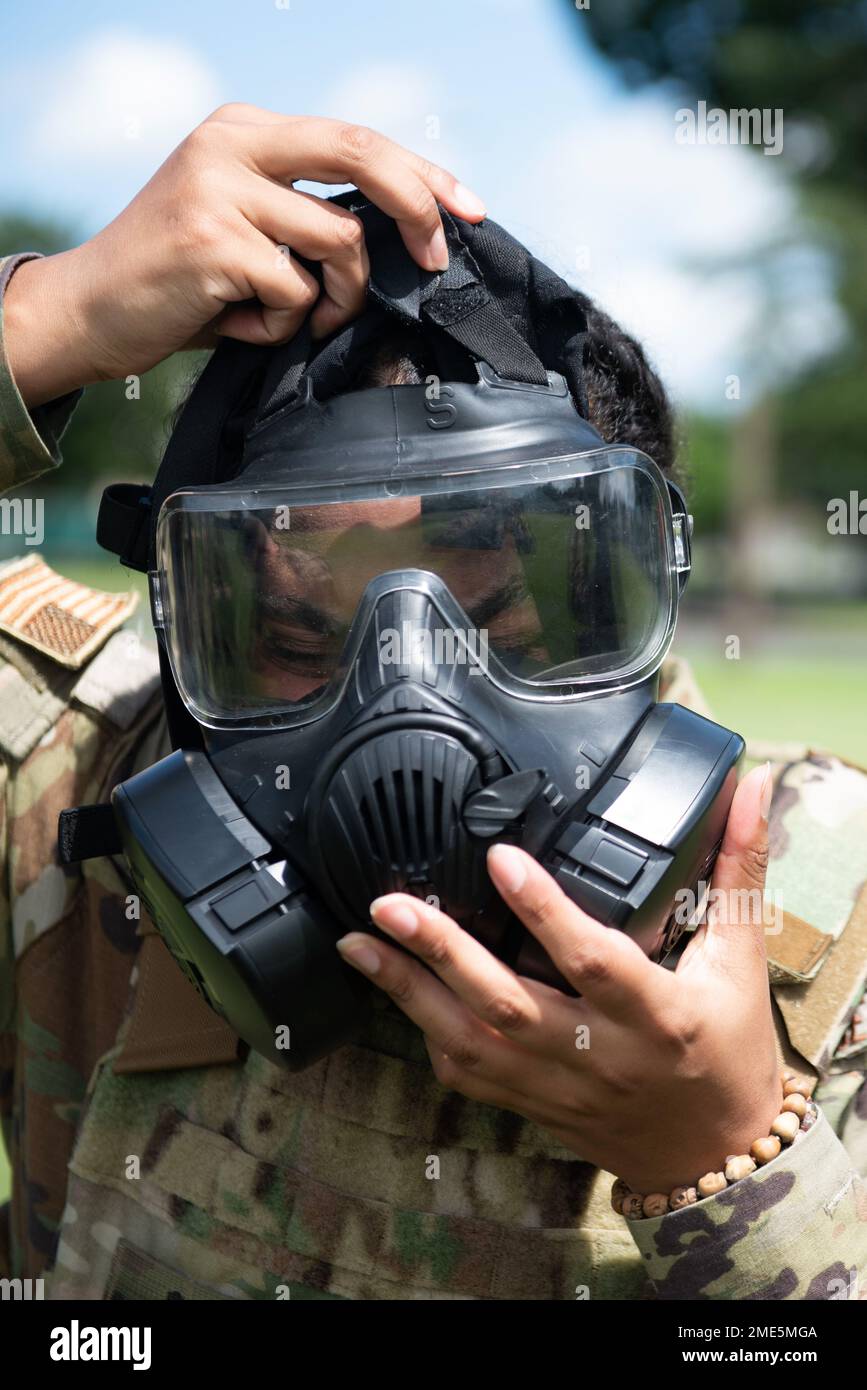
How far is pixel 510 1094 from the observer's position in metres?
1.75

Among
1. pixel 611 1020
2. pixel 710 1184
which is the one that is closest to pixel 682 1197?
pixel 710 1184

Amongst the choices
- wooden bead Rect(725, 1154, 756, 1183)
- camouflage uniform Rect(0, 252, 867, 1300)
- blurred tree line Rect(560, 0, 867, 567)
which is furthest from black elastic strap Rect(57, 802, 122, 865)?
blurred tree line Rect(560, 0, 867, 567)

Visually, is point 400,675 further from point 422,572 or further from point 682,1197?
point 682,1197

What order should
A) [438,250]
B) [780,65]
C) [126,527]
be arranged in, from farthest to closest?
1. [780,65]
2. [126,527]
3. [438,250]

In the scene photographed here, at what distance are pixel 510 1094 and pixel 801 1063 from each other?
53 cm

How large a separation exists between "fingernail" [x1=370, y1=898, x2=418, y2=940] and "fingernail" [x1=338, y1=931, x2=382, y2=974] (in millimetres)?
107

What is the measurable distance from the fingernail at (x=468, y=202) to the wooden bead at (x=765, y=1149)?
1.44 m

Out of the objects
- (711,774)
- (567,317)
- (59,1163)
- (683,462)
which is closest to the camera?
(711,774)

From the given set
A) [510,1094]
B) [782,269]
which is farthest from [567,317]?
[782,269]

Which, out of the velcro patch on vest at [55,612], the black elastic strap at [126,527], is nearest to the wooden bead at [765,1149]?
the black elastic strap at [126,527]

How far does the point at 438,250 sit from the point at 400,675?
27.1 inches

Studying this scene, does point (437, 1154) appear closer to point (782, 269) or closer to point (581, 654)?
point (581, 654)

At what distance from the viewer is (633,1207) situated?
5.95 feet

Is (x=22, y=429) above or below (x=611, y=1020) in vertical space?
above
